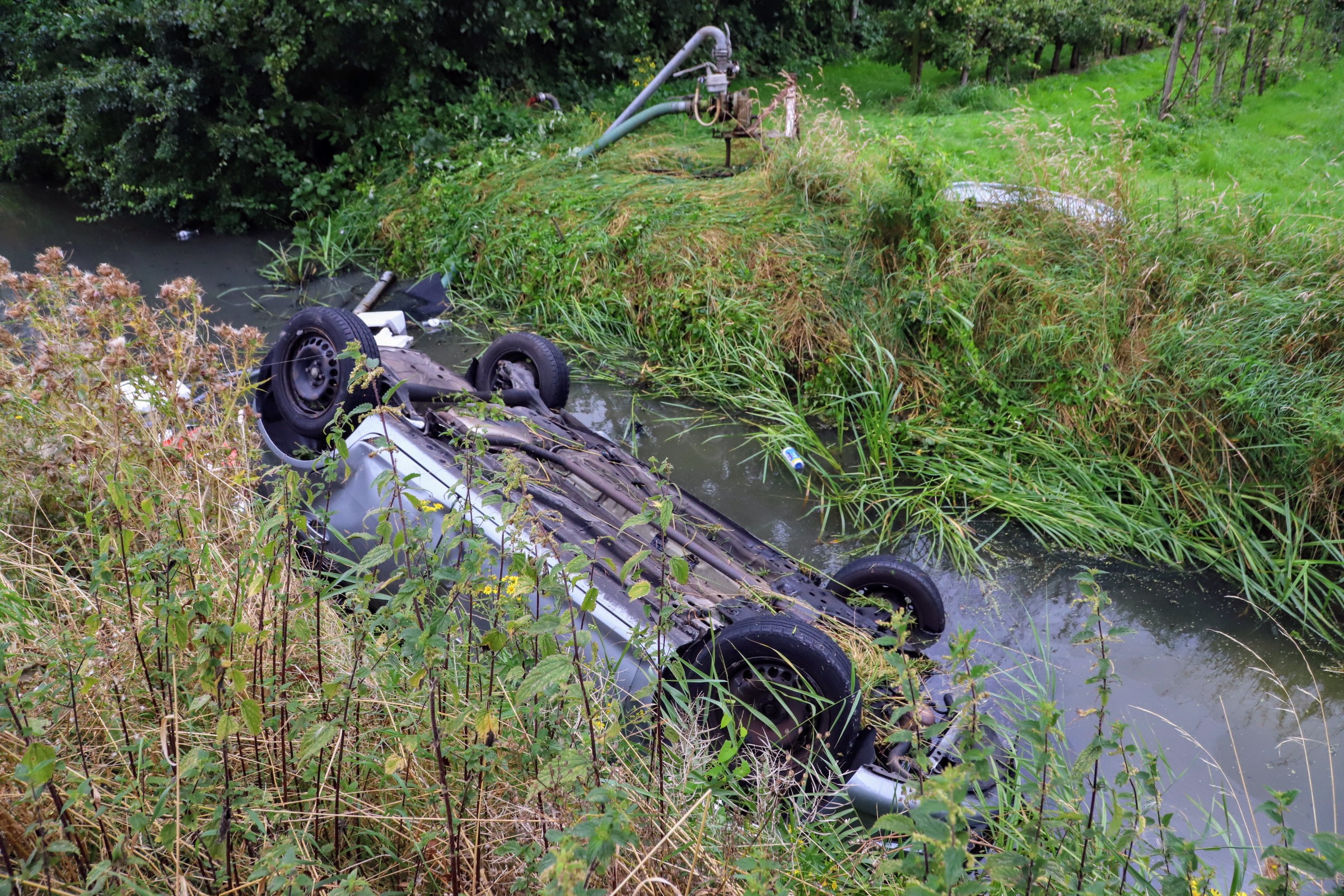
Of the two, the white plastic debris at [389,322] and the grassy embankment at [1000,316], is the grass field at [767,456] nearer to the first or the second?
the grassy embankment at [1000,316]

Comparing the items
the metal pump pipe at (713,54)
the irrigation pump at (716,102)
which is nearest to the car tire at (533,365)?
the irrigation pump at (716,102)

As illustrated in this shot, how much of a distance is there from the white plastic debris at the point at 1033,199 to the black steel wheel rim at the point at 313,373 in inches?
191

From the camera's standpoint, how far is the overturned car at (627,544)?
114 inches

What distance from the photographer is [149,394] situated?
11.4ft

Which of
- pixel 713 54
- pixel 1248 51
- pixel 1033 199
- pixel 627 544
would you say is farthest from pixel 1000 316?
pixel 1248 51

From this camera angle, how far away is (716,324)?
6906 millimetres

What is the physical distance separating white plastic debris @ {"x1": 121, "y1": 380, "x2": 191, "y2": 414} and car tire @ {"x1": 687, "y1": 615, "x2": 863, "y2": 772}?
2326 mm

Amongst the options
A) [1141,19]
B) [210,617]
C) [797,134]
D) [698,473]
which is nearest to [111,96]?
[797,134]

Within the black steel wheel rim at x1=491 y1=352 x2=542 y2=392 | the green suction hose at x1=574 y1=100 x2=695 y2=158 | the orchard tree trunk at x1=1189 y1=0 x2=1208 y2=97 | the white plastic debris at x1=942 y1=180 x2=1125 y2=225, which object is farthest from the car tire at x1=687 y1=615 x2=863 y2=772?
the orchard tree trunk at x1=1189 y1=0 x2=1208 y2=97

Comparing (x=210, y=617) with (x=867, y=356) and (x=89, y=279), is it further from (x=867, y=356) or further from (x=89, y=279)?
(x=867, y=356)

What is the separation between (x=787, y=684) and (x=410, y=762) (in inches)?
57.1

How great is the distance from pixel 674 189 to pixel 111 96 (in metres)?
6.72

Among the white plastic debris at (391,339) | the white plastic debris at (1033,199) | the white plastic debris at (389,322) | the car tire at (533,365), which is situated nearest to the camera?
the car tire at (533,365)

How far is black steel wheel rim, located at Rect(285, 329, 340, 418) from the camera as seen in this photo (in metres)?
4.09
